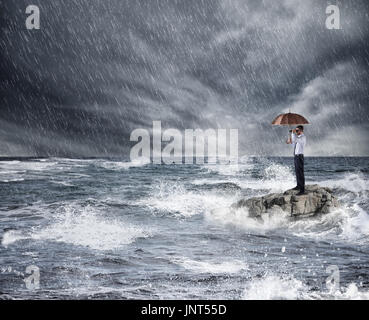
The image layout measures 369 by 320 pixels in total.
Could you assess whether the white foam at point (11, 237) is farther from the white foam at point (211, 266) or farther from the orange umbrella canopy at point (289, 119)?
the orange umbrella canopy at point (289, 119)

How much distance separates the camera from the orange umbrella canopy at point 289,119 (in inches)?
420

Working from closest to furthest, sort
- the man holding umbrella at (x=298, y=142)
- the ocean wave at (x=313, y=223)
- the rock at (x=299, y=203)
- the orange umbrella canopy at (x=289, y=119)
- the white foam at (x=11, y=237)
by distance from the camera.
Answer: the white foam at (x=11, y=237) < the orange umbrella canopy at (x=289, y=119) < the ocean wave at (x=313, y=223) < the man holding umbrella at (x=298, y=142) < the rock at (x=299, y=203)

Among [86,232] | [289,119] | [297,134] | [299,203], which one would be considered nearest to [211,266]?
[289,119]

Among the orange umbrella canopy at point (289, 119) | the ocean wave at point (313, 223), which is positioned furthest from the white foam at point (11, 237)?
the orange umbrella canopy at point (289, 119)

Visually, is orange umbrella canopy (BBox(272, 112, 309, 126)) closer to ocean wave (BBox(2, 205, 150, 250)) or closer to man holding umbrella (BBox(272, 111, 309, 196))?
man holding umbrella (BBox(272, 111, 309, 196))

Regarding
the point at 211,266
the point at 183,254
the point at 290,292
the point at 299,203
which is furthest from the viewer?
the point at 299,203

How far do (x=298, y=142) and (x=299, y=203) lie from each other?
10.4 ft

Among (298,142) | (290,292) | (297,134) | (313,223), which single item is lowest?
(290,292)

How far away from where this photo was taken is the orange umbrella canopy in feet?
35.0

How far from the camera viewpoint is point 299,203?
13633mm

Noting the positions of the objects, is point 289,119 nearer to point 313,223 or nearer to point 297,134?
point 297,134

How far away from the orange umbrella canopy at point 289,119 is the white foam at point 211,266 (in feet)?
15.9
